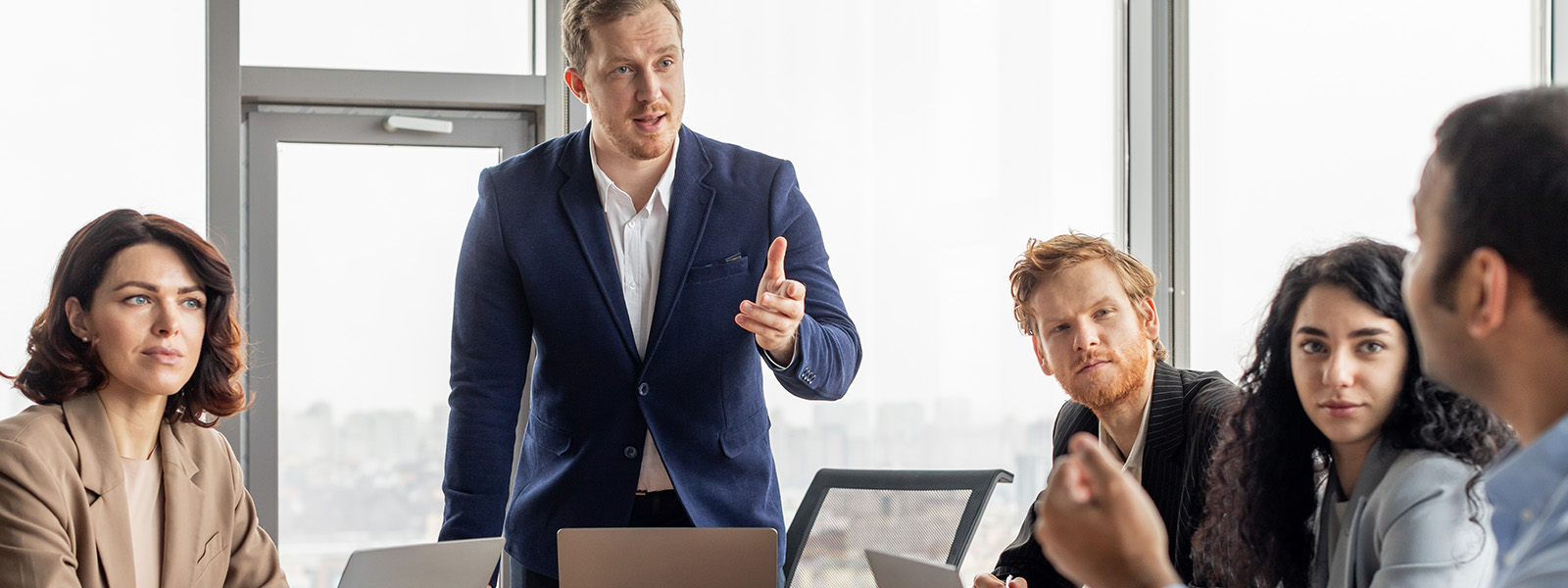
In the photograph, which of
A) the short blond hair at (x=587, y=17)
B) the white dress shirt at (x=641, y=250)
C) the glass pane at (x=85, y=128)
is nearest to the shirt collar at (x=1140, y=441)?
the white dress shirt at (x=641, y=250)

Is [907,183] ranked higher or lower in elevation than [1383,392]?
higher

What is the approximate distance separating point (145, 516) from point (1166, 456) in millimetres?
1771

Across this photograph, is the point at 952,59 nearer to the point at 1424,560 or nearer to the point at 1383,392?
the point at 1383,392

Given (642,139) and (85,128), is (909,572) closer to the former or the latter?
(642,139)

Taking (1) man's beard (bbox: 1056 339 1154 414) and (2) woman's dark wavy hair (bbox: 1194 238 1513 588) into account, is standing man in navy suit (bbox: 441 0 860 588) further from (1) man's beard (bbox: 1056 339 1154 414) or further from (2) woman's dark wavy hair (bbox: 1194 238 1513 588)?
(2) woman's dark wavy hair (bbox: 1194 238 1513 588)

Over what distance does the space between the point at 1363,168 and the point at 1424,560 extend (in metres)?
1.73

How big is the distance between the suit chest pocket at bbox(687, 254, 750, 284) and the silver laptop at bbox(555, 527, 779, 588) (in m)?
0.56

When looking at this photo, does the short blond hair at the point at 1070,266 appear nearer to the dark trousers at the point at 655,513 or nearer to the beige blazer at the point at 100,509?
the dark trousers at the point at 655,513

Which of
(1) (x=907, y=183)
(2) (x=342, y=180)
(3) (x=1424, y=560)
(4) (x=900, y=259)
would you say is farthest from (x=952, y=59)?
(3) (x=1424, y=560)

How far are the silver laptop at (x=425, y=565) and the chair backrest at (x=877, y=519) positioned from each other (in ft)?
2.87

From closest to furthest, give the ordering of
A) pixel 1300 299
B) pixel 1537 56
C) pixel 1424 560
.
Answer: pixel 1424 560, pixel 1300 299, pixel 1537 56

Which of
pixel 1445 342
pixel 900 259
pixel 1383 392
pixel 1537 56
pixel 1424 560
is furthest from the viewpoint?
pixel 900 259

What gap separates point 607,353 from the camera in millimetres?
1988

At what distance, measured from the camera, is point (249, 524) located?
2.14m
